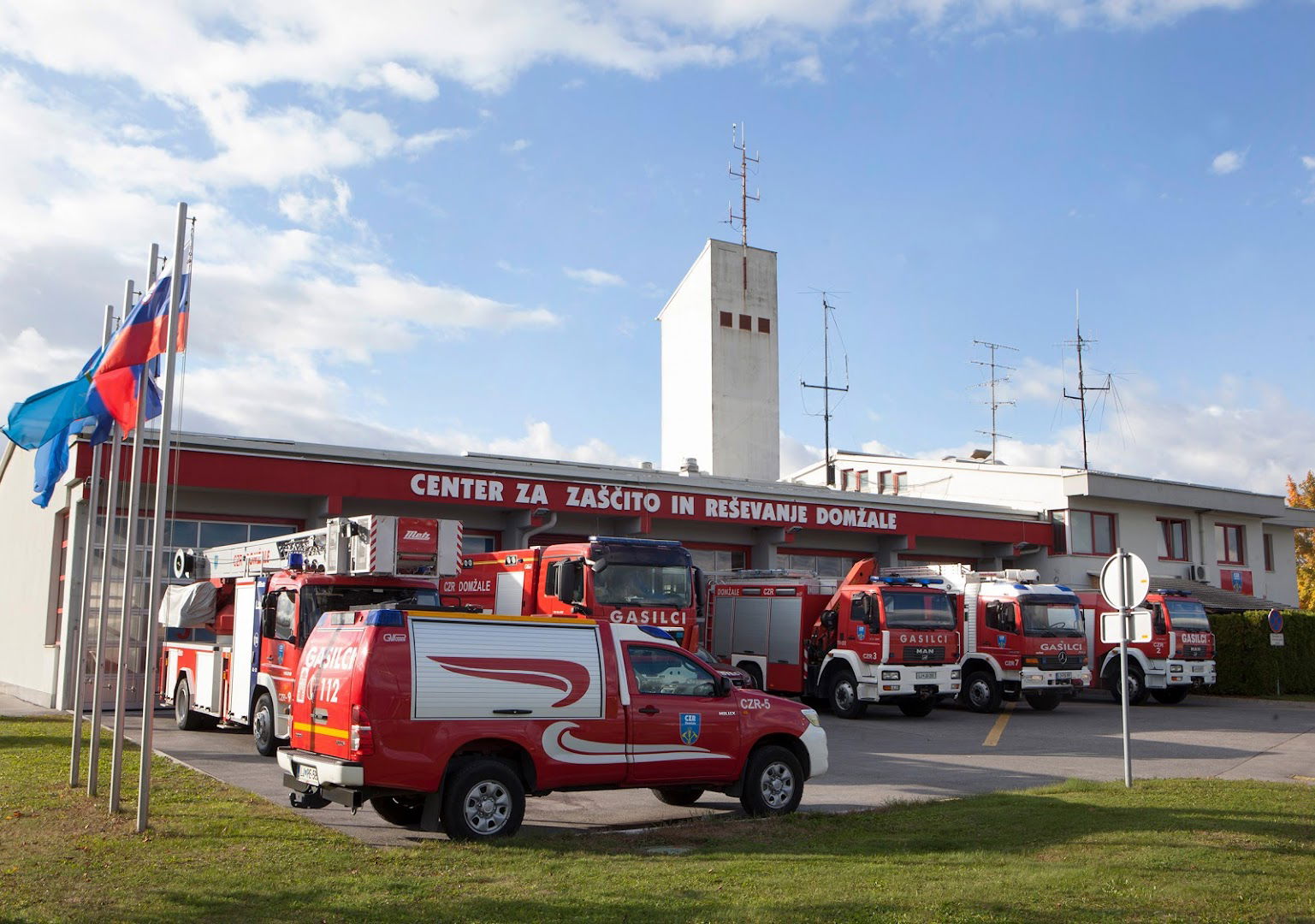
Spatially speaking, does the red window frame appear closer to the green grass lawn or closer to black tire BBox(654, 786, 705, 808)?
the green grass lawn

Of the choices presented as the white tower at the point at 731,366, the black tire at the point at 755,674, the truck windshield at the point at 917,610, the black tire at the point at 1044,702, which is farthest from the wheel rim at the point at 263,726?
the white tower at the point at 731,366

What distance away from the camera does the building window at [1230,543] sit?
40.7 metres

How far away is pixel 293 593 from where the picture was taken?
15.8 m

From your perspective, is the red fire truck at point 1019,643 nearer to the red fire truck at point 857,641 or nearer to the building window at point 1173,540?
the red fire truck at point 857,641

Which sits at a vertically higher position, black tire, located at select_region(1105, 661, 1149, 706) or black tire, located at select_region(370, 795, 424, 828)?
black tire, located at select_region(1105, 661, 1149, 706)

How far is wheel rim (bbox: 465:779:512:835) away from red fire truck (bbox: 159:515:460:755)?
506 cm

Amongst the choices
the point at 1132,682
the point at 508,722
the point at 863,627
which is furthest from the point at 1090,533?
the point at 508,722

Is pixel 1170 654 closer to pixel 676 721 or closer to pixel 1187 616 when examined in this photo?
pixel 1187 616

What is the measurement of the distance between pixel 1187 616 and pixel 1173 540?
38.0 ft

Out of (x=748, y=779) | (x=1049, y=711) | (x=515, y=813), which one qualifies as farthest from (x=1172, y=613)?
(x=515, y=813)

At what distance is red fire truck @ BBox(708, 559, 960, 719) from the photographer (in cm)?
2302

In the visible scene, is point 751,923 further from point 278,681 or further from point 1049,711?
point 1049,711

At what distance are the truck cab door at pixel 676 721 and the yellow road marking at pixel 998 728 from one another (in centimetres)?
891

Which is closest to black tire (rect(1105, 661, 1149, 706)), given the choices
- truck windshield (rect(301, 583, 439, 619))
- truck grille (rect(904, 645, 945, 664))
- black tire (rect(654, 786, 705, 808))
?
truck grille (rect(904, 645, 945, 664))
